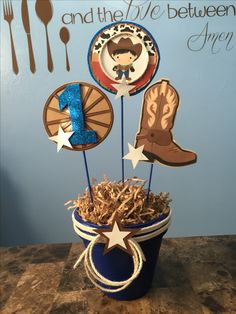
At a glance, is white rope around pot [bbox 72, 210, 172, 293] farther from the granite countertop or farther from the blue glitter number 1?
the blue glitter number 1

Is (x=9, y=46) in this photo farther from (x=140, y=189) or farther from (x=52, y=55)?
(x=140, y=189)

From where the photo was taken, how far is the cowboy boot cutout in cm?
57

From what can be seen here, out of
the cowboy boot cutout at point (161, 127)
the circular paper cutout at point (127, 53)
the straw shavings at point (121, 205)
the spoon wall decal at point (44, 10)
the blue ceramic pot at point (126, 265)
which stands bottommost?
the blue ceramic pot at point (126, 265)

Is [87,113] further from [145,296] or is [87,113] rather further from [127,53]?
[145,296]

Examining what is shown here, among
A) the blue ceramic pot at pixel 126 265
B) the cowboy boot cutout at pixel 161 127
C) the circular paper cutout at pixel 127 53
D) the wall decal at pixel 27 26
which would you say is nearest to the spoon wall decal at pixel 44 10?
the wall decal at pixel 27 26

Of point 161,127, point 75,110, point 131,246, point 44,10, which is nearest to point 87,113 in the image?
point 75,110

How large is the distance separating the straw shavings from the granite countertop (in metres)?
0.15

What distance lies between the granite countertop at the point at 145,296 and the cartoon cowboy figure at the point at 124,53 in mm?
432

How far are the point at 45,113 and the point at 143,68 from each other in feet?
0.76

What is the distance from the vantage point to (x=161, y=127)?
577 millimetres

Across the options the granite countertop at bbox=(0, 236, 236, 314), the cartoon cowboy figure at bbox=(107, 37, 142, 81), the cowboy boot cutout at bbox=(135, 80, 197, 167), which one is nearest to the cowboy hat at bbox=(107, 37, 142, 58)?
the cartoon cowboy figure at bbox=(107, 37, 142, 81)

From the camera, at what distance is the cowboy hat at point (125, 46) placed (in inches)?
24.6

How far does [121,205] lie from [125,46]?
343 millimetres

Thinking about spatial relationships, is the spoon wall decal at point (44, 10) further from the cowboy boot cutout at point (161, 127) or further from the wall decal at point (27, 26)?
the cowboy boot cutout at point (161, 127)
